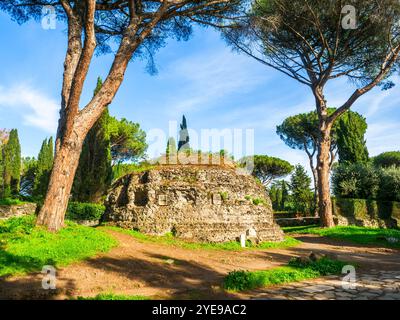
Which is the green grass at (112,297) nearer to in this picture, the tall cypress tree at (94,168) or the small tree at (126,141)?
the tall cypress tree at (94,168)

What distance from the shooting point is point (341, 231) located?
16.0 metres

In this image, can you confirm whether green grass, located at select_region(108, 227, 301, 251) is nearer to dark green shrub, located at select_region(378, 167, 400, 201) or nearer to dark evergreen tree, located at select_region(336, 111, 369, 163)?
dark green shrub, located at select_region(378, 167, 400, 201)

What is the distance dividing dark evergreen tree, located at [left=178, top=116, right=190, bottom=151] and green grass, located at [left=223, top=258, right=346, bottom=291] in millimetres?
8849

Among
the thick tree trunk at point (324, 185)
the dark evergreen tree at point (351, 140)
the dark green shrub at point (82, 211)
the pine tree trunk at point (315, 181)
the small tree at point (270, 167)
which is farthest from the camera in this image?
the small tree at point (270, 167)

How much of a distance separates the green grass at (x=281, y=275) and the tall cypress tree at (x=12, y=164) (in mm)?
30017

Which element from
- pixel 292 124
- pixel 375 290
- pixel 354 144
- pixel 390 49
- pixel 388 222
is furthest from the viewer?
pixel 292 124

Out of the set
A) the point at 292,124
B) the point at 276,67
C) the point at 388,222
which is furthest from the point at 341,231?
the point at 292,124

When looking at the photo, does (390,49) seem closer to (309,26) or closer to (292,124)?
(309,26)

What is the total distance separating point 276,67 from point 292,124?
14015 millimetres

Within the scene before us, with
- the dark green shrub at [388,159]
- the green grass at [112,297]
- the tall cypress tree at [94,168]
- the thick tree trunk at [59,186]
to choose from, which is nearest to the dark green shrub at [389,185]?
the tall cypress tree at [94,168]

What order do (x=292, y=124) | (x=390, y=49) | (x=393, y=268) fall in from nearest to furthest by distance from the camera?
(x=393, y=268) → (x=390, y=49) → (x=292, y=124)

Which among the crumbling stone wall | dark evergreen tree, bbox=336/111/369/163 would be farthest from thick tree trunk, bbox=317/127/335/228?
the crumbling stone wall

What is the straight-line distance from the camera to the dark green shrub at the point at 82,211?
1599 cm

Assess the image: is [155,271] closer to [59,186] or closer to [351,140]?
[59,186]
